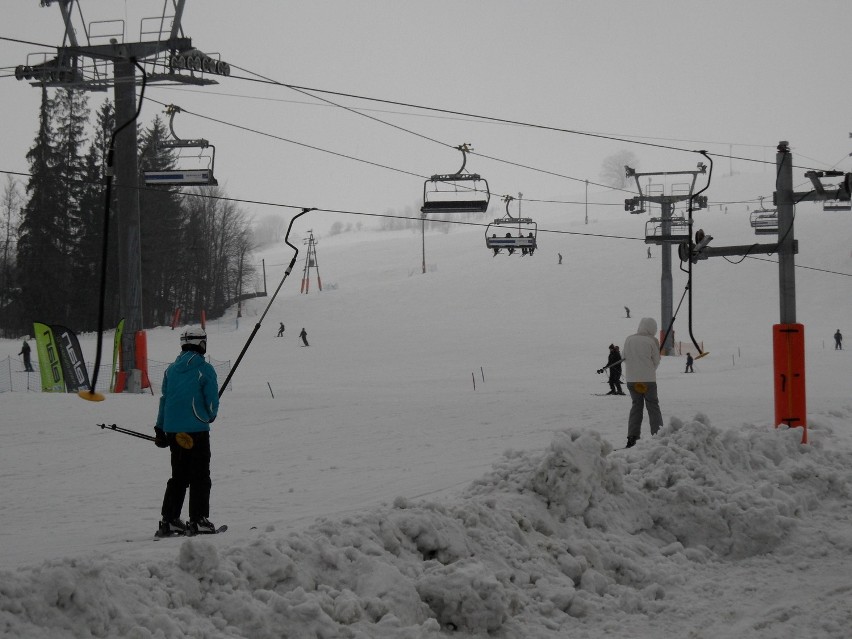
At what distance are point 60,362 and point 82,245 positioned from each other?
4310 centimetres

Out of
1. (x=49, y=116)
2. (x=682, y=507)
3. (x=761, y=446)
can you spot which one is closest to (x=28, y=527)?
(x=682, y=507)

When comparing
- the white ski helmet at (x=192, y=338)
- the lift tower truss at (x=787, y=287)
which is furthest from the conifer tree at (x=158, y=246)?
the white ski helmet at (x=192, y=338)

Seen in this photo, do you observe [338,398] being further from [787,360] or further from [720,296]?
[720,296]

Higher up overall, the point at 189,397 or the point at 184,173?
the point at 184,173

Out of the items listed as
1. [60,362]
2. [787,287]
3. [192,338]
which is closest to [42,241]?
[60,362]

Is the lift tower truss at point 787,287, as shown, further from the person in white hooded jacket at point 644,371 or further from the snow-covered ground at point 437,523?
the person in white hooded jacket at point 644,371

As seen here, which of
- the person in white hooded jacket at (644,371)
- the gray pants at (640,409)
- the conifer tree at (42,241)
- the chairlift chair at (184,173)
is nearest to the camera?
the gray pants at (640,409)

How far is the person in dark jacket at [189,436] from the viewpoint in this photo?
7.97 metres

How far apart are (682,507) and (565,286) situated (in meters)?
68.8

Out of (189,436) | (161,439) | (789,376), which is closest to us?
(189,436)

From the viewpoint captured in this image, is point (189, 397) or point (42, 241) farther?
point (42, 241)

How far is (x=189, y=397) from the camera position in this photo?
8.02 metres

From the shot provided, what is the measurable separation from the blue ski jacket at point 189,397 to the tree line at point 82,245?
176ft

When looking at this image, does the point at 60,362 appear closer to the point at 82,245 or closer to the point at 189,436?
the point at 189,436
